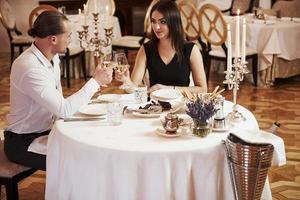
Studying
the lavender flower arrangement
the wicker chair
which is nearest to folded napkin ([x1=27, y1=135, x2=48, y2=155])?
the lavender flower arrangement

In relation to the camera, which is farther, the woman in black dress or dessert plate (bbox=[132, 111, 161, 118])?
the woman in black dress

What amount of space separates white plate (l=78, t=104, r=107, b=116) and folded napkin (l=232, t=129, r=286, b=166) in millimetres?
680

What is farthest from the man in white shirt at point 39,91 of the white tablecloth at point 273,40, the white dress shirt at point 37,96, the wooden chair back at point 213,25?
the white tablecloth at point 273,40

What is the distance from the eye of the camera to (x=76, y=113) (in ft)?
7.63

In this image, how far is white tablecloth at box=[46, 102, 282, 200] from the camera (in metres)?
1.85

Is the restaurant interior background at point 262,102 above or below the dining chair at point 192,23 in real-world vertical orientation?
below

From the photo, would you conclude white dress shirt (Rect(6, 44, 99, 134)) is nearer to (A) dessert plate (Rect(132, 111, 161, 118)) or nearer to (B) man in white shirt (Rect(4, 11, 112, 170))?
(B) man in white shirt (Rect(4, 11, 112, 170))

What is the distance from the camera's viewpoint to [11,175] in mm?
2354

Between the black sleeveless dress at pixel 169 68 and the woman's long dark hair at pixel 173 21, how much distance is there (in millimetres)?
43

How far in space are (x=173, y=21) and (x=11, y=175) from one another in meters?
1.29

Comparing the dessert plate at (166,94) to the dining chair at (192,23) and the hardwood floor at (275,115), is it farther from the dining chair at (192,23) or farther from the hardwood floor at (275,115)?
the dining chair at (192,23)

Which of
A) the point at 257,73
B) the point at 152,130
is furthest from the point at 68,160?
the point at 257,73

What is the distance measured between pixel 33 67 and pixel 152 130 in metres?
0.67

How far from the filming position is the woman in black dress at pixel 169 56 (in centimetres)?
291
